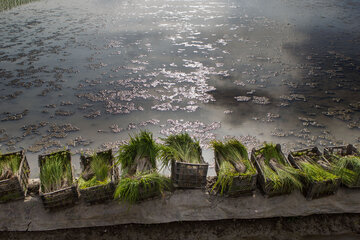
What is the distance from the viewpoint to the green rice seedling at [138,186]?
7.71ft

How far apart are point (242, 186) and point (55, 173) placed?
1.81 metres

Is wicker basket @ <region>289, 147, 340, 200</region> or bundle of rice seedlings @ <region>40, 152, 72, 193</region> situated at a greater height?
bundle of rice seedlings @ <region>40, 152, 72, 193</region>

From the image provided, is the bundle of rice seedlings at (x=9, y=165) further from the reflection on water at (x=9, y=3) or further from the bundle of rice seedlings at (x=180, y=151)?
the reflection on water at (x=9, y=3)

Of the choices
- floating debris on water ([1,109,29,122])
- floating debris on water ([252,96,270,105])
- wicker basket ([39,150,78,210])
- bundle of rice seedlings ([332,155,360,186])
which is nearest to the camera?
wicker basket ([39,150,78,210])

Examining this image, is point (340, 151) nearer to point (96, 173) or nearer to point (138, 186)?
point (138, 186)

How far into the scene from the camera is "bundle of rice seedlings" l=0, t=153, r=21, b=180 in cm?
245

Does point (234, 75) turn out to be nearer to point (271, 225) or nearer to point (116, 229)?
point (271, 225)

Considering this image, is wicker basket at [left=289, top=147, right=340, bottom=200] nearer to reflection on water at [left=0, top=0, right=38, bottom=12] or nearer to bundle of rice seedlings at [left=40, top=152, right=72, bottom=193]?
bundle of rice seedlings at [left=40, top=152, right=72, bottom=193]

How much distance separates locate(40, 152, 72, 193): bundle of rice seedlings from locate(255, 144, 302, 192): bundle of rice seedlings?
76.8 inches

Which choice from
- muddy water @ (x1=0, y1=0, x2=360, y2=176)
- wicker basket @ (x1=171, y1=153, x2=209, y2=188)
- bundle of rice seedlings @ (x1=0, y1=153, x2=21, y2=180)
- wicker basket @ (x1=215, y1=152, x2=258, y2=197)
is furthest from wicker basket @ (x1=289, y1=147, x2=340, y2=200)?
bundle of rice seedlings @ (x1=0, y1=153, x2=21, y2=180)

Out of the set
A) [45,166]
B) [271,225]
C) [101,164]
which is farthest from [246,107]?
[45,166]

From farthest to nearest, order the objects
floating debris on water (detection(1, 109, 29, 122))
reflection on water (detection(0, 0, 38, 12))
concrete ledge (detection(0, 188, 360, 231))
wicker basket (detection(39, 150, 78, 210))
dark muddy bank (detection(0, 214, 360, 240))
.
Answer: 1. reflection on water (detection(0, 0, 38, 12))
2. floating debris on water (detection(1, 109, 29, 122))
3. dark muddy bank (detection(0, 214, 360, 240))
4. concrete ledge (detection(0, 188, 360, 231))
5. wicker basket (detection(39, 150, 78, 210))

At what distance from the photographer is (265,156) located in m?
2.83

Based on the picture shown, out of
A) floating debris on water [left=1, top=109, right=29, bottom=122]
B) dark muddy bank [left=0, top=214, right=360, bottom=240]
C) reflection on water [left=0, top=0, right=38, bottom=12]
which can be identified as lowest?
dark muddy bank [left=0, top=214, right=360, bottom=240]
